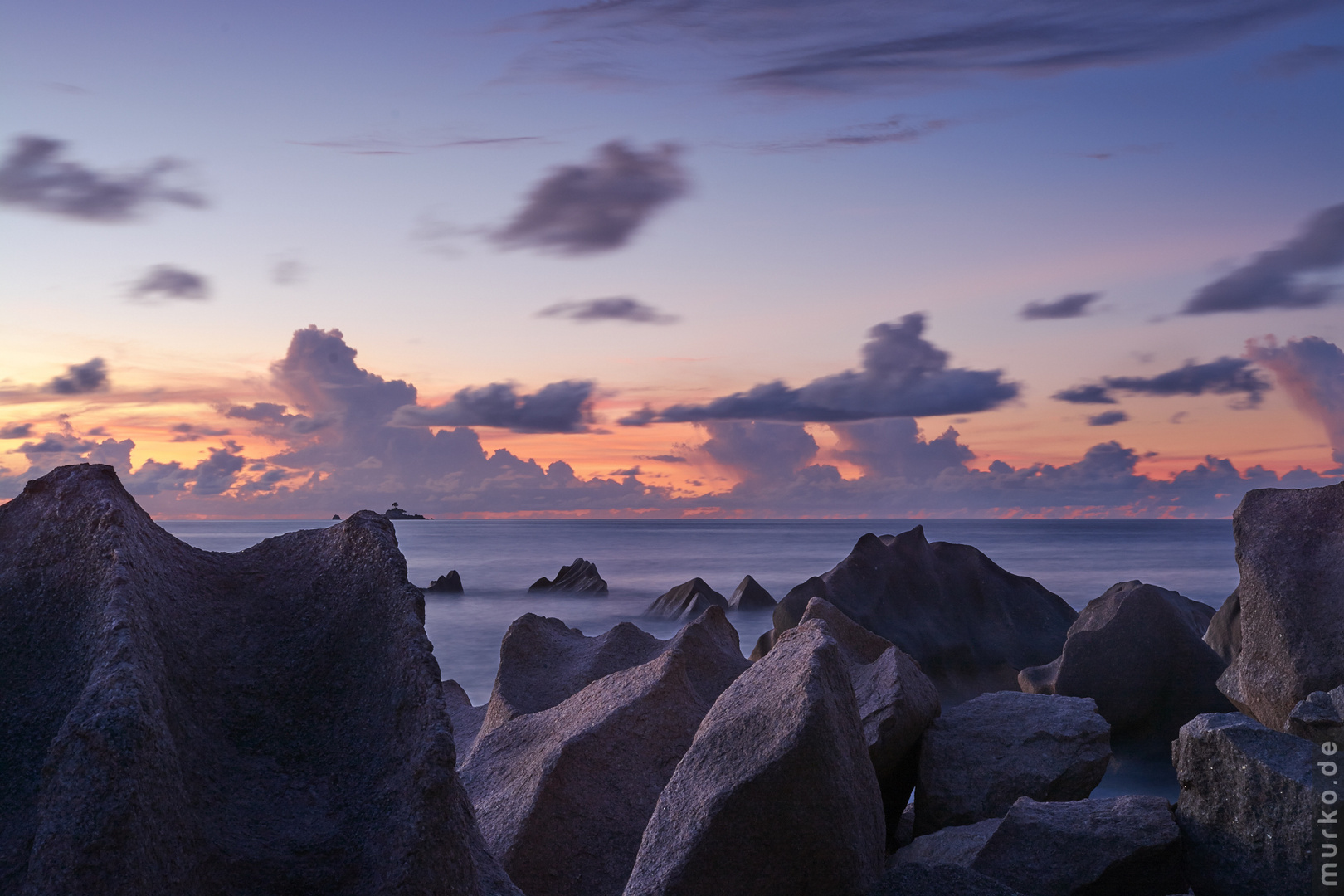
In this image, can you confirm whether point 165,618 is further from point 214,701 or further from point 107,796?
point 107,796

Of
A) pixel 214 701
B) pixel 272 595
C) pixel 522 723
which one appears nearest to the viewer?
pixel 214 701

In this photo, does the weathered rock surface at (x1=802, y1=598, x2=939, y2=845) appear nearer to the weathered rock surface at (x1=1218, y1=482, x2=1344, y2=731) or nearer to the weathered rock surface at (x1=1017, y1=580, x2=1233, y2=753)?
the weathered rock surface at (x1=1218, y1=482, x2=1344, y2=731)

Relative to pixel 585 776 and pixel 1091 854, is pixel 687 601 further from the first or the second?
pixel 1091 854

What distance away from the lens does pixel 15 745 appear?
10.4ft

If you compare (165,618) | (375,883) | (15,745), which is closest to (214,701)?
(165,618)

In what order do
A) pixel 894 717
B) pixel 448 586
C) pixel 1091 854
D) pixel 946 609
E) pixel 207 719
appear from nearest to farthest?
1. pixel 207 719
2. pixel 1091 854
3. pixel 894 717
4. pixel 946 609
5. pixel 448 586

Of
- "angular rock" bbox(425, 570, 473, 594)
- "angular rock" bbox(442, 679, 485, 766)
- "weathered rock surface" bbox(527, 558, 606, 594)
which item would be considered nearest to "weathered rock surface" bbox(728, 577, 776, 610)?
"weathered rock surface" bbox(527, 558, 606, 594)

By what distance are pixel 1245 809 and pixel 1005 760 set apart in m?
2.53

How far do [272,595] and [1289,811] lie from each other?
18.8ft

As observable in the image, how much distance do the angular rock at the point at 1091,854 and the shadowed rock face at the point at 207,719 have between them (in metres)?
3.64

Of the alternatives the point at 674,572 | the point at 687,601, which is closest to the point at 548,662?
the point at 687,601

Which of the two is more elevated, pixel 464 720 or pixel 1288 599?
pixel 1288 599

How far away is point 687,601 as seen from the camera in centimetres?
3005

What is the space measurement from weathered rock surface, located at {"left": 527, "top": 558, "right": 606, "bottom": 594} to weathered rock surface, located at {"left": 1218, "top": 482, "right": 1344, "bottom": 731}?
3462 cm
